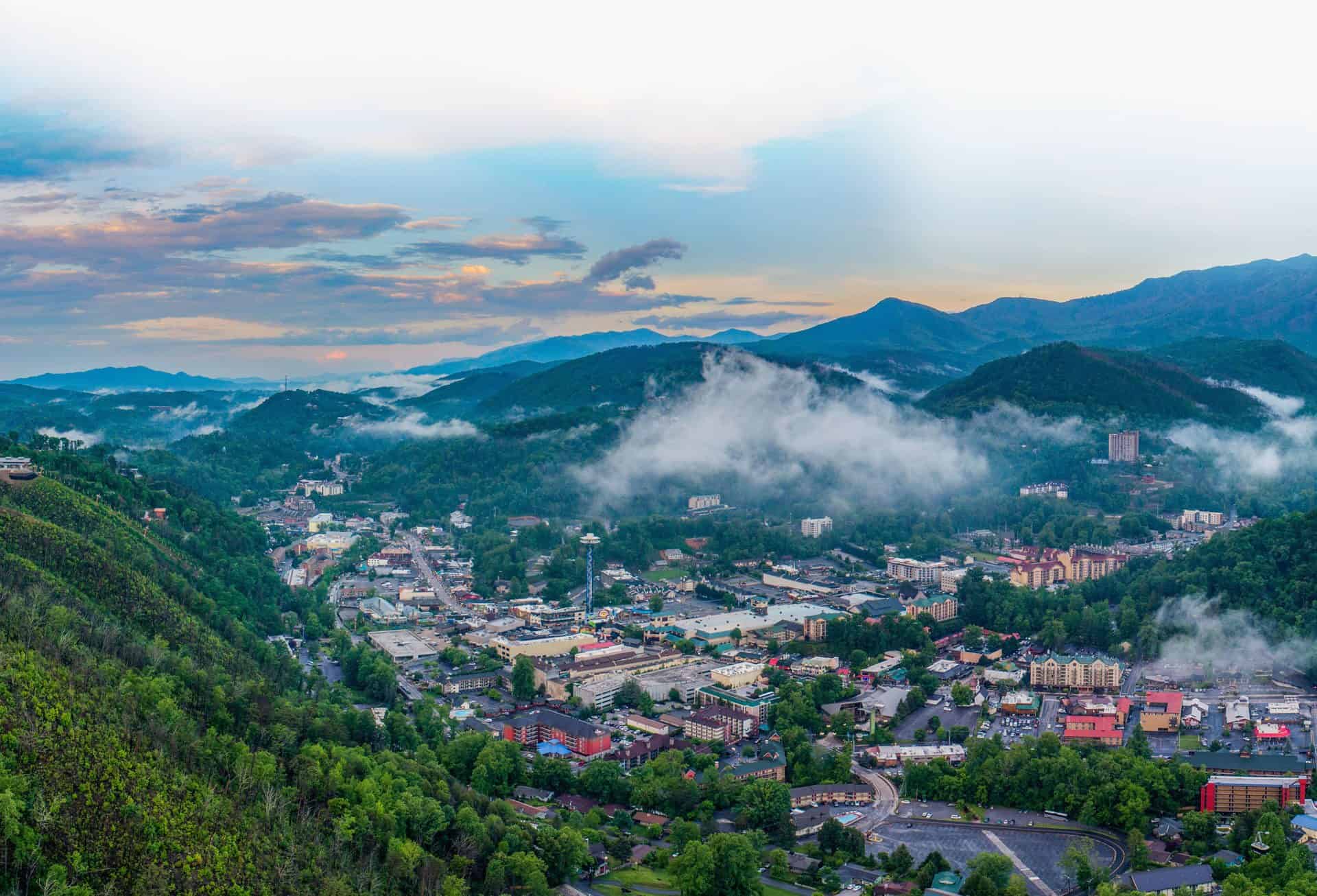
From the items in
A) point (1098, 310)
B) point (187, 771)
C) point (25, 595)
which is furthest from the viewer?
point (1098, 310)

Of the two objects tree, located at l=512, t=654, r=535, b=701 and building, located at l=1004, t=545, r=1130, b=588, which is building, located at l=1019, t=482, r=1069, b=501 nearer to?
building, located at l=1004, t=545, r=1130, b=588

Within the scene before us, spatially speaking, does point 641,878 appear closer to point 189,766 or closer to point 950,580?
point 189,766

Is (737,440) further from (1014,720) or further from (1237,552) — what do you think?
(1014,720)

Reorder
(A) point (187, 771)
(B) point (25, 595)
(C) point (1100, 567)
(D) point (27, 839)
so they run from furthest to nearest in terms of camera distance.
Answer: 1. (C) point (1100, 567)
2. (B) point (25, 595)
3. (A) point (187, 771)
4. (D) point (27, 839)

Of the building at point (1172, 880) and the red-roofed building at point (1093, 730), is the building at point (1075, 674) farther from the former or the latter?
the building at point (1172, 880)

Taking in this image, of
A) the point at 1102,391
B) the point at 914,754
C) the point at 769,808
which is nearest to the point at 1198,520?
the point at 1102,391

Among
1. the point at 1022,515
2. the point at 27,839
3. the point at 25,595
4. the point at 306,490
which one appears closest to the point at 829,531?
the point at 1022,515

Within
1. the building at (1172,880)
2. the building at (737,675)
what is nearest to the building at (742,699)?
the building at (737,675)
